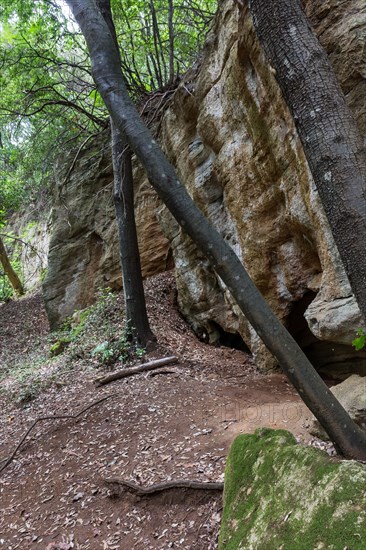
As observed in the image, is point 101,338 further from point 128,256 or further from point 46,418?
point 46,418

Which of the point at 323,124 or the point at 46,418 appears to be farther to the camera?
the point at 46,418

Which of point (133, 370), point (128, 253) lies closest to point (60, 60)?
point (128, 253)

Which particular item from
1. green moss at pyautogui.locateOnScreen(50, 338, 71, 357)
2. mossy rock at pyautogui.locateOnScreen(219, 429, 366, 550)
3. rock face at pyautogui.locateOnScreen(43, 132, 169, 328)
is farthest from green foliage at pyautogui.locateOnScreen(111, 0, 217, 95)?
mossy rock at pyautogui.locateOnScreen(219, 429, 366, 550)

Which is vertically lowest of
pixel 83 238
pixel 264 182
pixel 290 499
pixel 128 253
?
pixel 290 499

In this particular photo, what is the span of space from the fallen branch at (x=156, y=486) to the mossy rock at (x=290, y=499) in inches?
24.2

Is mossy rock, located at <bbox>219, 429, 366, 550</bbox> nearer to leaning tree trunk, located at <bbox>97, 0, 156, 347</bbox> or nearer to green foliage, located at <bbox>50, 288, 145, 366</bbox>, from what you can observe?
green foliage, located at <bbox>50, 288, 145, 366</bbox>

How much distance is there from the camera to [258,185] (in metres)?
6.75

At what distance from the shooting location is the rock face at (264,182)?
15.5 ft

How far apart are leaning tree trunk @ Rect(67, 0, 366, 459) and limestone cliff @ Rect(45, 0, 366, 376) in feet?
6.43

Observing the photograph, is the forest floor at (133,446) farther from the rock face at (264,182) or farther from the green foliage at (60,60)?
the green foliage at (60,60)

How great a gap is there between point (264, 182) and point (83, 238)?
7.81m

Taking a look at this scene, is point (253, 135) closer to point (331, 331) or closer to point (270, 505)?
point (331, 331)

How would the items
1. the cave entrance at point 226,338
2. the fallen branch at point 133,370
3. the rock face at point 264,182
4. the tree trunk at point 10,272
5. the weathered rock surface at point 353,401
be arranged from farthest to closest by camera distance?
1. the tree trunk at point 10,272
2. the cave entrance at point 226,338
3. the fallen branch at point 133,370
4. the rock face at point 264,182
5. the weathered rock surface at point 353,401

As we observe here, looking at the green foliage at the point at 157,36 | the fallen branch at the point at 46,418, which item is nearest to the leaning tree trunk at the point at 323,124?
the fallen branch at the point at 46,418
